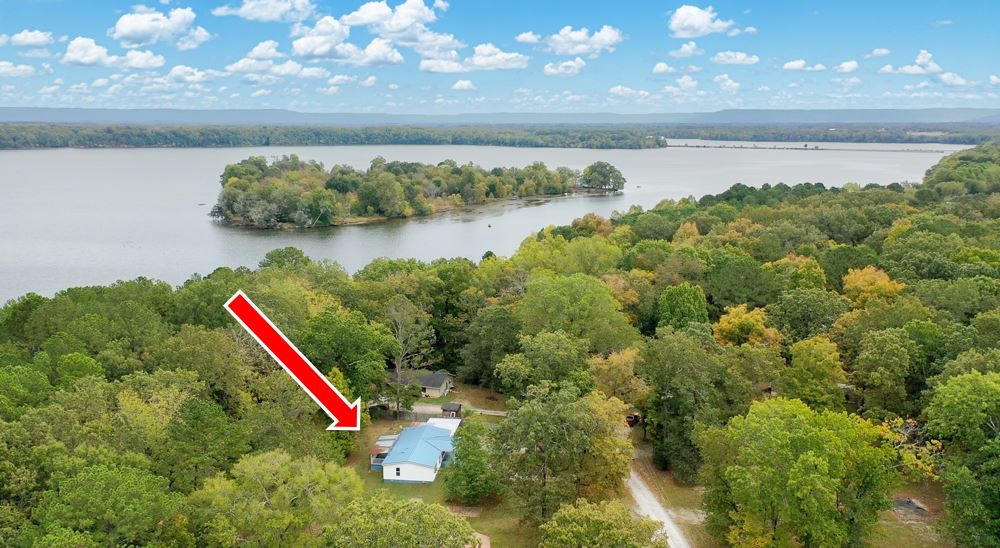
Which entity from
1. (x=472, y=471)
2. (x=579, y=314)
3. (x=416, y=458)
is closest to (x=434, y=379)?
(x=579, y=314)

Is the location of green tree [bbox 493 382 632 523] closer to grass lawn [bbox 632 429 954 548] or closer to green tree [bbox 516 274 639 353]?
grass lawn [bbox 632 429 954 548]

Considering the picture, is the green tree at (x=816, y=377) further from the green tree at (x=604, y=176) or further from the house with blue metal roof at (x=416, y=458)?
the green tree at (x=604, y=176)

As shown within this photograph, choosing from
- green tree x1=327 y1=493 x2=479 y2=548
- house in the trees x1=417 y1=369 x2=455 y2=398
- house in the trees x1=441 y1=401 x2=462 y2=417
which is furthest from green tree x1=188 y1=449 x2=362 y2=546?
house in the trees x1=417 y1=369 x2=455 y2=398

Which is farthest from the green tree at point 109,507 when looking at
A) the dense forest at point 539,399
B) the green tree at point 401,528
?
the green tree at point 401,528

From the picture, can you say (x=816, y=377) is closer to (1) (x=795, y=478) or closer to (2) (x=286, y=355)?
(1) (x=795, y=478)

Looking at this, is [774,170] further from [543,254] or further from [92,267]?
[92,267]

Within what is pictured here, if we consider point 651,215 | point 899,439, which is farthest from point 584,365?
point 651,215

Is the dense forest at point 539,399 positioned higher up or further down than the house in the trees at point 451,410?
higher up
